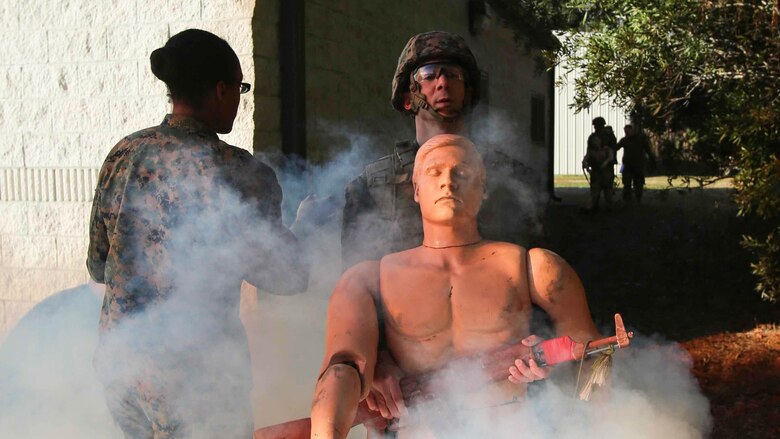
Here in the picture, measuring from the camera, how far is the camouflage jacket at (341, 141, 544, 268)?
8.55 feet

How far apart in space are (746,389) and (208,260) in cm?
452

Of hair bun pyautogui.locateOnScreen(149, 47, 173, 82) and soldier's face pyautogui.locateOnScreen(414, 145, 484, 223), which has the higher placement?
hair bun pyautogui.locateOnScreen(149, 47, 173, 82)

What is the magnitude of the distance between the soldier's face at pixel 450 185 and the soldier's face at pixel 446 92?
1.55 ft

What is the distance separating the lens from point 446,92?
8.13ft

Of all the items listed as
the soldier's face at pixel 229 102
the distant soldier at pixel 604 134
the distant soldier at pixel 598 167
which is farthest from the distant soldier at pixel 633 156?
the soldier's face at pixel 229 102

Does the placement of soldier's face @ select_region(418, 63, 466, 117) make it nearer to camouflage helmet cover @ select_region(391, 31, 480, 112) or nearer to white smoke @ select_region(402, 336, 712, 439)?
camouflage helmet cover @ select_region(391, 31, 480, 112)

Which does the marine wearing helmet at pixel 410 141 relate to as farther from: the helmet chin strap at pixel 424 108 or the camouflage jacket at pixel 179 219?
the camouflage jacket at pixel 179 219

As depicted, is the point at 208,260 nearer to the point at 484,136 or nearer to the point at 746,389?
the point at 484,136

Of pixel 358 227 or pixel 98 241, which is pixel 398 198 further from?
pixel 98 241

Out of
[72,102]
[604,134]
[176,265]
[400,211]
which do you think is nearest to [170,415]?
[176,265]

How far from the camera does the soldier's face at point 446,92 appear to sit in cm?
248

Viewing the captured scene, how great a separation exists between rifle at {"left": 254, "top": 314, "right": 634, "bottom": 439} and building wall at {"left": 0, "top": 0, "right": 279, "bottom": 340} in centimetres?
249

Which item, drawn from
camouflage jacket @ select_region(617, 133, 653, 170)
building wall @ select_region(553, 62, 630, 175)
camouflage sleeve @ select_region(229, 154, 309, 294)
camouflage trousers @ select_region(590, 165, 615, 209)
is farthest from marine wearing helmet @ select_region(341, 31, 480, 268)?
building wall @ select_region(553, 62, 630, 175)

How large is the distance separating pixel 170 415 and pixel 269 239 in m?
0.66
